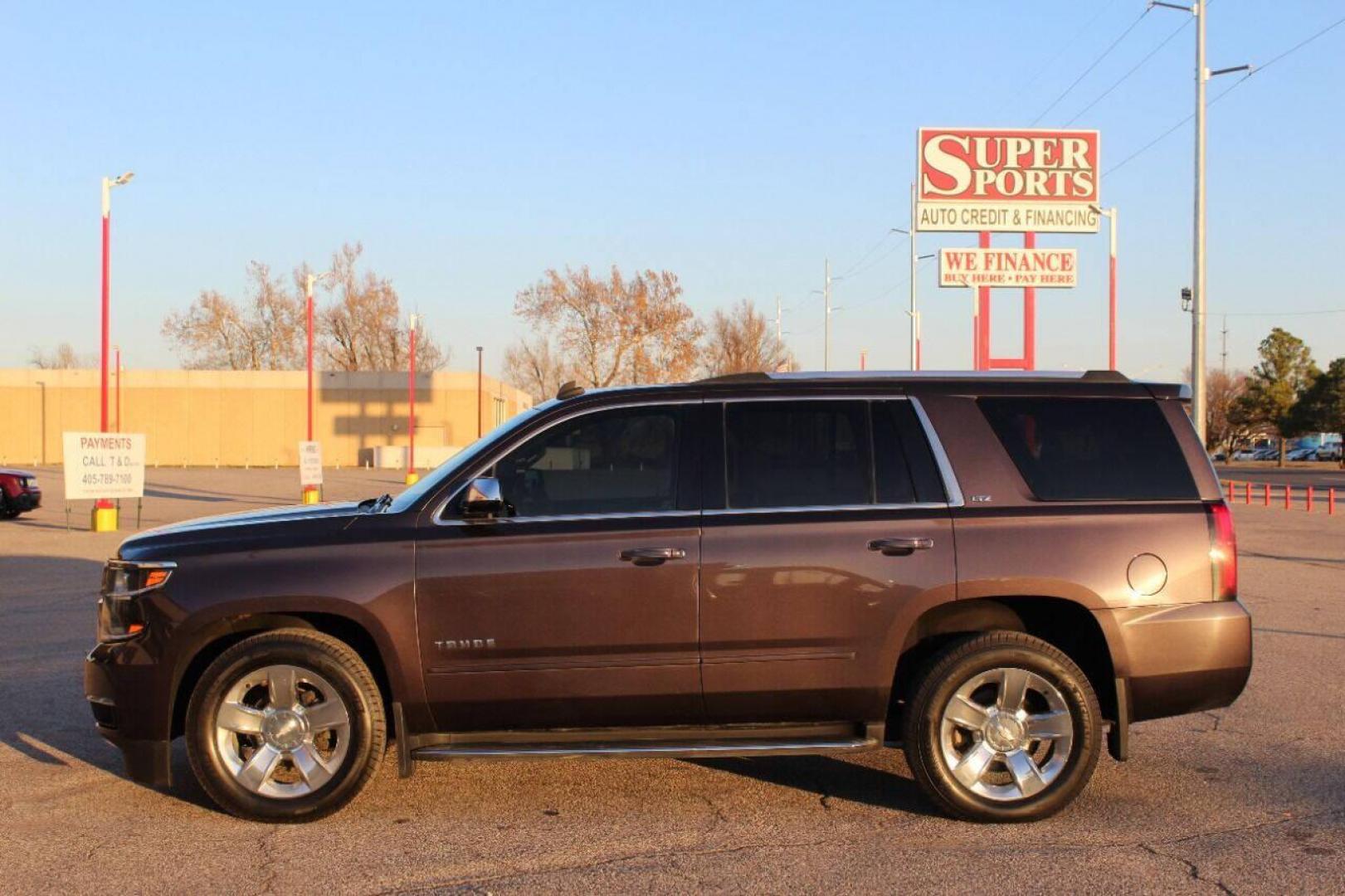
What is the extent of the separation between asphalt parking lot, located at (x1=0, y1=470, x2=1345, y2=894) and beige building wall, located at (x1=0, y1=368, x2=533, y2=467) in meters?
65.8

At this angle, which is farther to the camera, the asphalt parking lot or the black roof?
the black roof

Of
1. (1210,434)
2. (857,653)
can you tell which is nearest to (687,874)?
(857,653)

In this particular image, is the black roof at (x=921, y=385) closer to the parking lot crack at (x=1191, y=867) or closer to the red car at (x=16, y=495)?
the parking lot crack at (x=1191, y=867)

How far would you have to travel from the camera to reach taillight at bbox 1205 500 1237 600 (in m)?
5.88

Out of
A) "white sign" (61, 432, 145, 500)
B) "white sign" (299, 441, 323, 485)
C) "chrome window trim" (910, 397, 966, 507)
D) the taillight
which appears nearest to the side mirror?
"chrome window trim" (910, 397, 966, 507)

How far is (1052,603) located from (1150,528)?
549mm

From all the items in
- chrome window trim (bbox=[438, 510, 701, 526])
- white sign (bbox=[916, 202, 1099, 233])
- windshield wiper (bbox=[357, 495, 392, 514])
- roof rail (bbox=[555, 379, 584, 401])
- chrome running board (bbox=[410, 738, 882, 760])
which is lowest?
chrome running board (bbox=[410, 738, 882, 760])

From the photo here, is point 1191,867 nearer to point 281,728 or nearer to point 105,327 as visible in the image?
point 281,728

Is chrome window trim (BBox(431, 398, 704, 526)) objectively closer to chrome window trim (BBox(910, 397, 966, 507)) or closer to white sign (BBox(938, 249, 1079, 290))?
chrome window trim (BBox(910, 397, 966, 507))

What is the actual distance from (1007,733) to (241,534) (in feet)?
11.4

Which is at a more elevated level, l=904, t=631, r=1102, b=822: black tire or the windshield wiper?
the windshield wiper

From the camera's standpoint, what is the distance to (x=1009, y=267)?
31.3 m

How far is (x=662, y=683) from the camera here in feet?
18.7

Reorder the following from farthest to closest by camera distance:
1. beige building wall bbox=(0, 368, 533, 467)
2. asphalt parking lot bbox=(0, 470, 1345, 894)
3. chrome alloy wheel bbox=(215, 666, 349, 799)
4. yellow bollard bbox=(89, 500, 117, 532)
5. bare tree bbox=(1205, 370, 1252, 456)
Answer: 1. bare tree bbox=(1205, 370, 1252, 456)
2. beige building wall bbox=(0, 368, 533, 467)
3. yellow bollard bbox=(89, 500, 117, 532)
4. chrome alloy wheel bbox=(215, 666, 349, 799)
5. asphalt parking lot bbox=(0, 470, 1345, 894)
